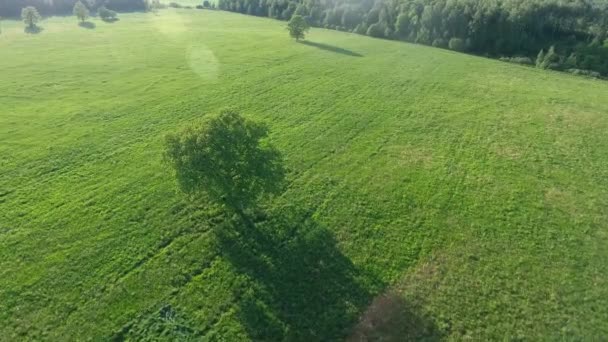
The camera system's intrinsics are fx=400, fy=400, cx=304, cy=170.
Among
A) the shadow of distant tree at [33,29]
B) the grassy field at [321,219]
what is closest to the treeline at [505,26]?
the grassy field at [321,219]

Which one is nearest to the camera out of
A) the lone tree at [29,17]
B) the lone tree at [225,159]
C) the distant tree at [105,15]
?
the lone tree at [225,159]

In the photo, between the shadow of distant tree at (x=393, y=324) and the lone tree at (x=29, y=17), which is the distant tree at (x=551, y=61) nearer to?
the shadow of distant tree at (x=393, y=324)

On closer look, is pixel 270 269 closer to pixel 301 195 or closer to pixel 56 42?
pixel 301 195

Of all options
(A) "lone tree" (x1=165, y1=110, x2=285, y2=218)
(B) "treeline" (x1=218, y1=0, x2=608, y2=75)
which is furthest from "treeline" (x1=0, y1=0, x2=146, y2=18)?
(A) "lone tree" (x1=165, y1=110, x2=285, y2=218)

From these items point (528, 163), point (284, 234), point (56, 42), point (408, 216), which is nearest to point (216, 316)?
point (284, 234)

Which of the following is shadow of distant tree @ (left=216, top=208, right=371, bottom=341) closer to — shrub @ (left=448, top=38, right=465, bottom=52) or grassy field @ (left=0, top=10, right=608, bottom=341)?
grassy field @ (left=0, top=10, right=608, bottom=341)

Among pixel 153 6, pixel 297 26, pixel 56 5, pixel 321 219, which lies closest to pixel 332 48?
pixel 297 26

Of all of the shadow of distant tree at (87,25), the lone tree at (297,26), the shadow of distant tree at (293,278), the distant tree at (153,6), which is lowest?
the shadow of distant tree at (293,278)
